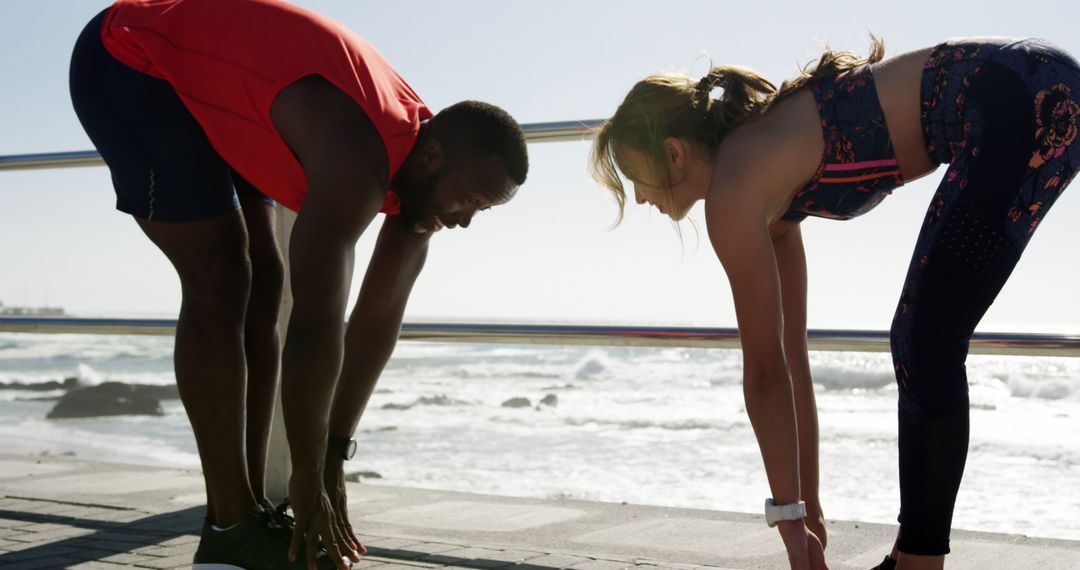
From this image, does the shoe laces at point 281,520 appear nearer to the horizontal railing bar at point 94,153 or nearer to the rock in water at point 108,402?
the horizontal railing bar at point 94,153

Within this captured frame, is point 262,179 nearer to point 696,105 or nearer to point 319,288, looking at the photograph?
point 319,288

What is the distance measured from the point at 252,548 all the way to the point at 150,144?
61cm

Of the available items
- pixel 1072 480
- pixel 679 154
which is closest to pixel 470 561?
pixel 679 154

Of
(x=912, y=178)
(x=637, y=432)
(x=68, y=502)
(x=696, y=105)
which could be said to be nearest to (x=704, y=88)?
(x=696, y=105)

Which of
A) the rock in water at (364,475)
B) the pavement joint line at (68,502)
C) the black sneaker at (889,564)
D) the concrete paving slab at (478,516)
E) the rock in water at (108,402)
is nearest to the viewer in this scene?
the black sneaker at (889,564)

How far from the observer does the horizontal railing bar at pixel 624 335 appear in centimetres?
175

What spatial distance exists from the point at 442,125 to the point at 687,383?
1104cm

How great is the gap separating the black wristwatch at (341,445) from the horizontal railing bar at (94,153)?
31.0 inches

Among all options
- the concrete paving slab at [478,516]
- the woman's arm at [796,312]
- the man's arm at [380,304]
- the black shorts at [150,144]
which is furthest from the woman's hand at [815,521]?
the black shorts at [150,144]

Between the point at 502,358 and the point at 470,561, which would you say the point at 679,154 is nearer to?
the point at 470,561

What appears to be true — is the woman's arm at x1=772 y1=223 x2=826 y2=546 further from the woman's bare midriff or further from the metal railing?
the woman's bare midriff

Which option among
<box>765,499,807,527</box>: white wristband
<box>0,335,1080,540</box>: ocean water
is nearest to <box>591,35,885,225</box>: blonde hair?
<box>765,499,807,527</box>: white wristband

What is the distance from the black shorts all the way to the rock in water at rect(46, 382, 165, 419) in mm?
9973

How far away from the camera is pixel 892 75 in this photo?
1.47m
